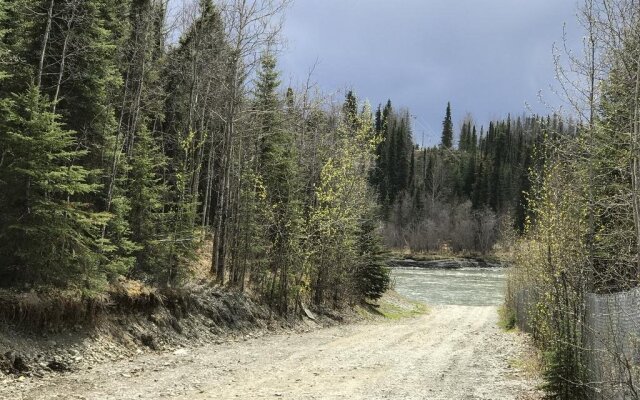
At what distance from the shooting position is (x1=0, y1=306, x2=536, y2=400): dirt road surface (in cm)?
838

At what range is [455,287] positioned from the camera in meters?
48.3

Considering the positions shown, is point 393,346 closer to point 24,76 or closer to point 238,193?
point 238,193

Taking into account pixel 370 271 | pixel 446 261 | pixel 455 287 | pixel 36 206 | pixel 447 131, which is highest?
pixel 447 131

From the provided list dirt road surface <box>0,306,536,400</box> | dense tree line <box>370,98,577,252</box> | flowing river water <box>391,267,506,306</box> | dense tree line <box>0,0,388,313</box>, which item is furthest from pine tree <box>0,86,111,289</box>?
dense tree line <box>370,98,577,252</box>

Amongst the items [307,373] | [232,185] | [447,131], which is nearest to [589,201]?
[307,373]

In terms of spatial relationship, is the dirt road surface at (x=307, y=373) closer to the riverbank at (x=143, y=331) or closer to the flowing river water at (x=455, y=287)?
the riverbank at (x=143, y=331)

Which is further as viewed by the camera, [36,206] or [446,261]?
[446,261]

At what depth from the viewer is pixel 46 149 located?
9.78 meters

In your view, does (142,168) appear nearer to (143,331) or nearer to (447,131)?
(143,331)

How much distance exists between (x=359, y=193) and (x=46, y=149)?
14.6m

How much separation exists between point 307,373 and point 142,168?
740cm

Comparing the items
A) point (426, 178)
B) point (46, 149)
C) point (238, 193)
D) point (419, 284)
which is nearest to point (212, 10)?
point (238, 193)

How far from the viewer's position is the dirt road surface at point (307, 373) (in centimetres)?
838

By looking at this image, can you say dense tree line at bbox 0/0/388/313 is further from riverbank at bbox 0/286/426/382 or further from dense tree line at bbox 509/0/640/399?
dense tree line at bbox 509/0/640/399
